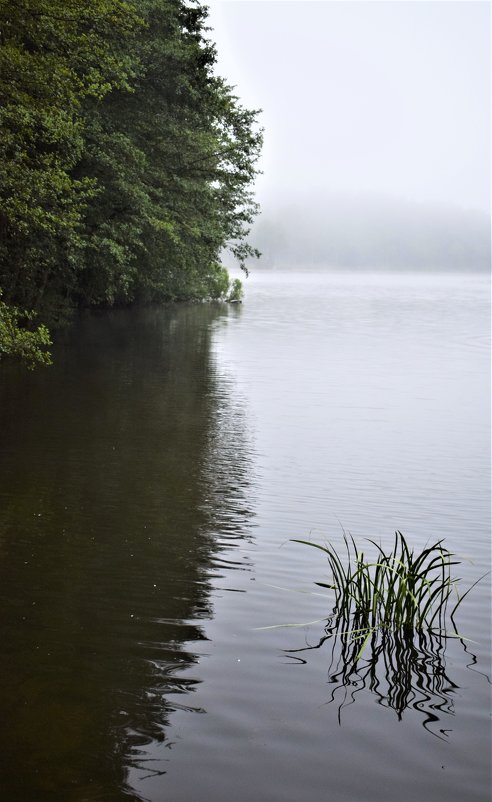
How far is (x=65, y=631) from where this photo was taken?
738 centimetres

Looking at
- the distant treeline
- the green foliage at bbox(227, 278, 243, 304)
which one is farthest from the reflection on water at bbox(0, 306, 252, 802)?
the green foliage at bbox(227, 278, 243, 304)

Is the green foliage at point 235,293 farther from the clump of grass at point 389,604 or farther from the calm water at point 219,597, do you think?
the clump of grass at point 389,604

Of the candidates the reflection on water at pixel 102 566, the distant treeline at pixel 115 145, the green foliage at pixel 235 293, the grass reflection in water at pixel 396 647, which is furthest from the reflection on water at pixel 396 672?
the green foliage at pixel 235 293

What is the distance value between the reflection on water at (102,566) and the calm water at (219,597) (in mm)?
25

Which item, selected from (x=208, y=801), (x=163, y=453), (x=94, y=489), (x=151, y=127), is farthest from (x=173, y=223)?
(x=208, y=801)

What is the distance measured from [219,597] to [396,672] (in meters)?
2.12

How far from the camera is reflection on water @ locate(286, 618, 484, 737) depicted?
6.43m

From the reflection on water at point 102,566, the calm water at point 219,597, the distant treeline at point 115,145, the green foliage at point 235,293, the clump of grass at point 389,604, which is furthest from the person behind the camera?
the green foliage at point 235,293

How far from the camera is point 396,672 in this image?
694 cm

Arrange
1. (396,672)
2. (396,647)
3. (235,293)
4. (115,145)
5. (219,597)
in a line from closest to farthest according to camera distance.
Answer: (396,672) < (396,647) < (219,597) < (115,145) < (235,293)

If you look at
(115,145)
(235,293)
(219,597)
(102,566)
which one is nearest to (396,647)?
(219,597)

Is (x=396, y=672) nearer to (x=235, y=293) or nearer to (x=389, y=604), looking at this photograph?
(x=389, y=604)

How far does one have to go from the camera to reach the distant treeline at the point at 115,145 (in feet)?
57.6

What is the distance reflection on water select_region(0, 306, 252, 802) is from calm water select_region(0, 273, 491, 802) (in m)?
0.02
